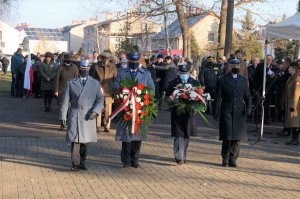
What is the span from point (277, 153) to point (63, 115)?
480 cm

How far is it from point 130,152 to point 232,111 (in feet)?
6.44

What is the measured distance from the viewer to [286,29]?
12.6 metres

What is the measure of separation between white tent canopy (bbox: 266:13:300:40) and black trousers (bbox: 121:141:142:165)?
17.2 ft

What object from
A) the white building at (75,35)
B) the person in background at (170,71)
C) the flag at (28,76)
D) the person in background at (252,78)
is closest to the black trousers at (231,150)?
the person in background at (252,78)

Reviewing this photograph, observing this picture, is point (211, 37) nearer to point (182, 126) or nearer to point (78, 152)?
point (182, 126)

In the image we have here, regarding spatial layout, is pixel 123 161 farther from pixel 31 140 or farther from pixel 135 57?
pixel 31 140

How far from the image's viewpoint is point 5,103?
64.7 ft

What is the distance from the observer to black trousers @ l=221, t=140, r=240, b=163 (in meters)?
9.55

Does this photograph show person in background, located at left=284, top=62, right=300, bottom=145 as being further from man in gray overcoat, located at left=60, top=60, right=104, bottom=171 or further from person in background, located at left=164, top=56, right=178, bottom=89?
person in background, located at left=164, top=56, right=178, bottom=89

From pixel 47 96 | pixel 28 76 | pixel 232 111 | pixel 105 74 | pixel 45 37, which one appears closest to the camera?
pixel 232 111

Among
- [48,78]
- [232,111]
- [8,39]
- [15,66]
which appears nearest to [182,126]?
[232,111]

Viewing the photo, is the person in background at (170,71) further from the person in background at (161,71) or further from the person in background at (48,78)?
the person in background at (48,78)

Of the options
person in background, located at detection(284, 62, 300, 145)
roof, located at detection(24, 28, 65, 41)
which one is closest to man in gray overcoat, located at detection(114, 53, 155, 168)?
person in background, located at detection(284, 62, 300, 145)

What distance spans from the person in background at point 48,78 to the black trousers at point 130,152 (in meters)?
7.85
